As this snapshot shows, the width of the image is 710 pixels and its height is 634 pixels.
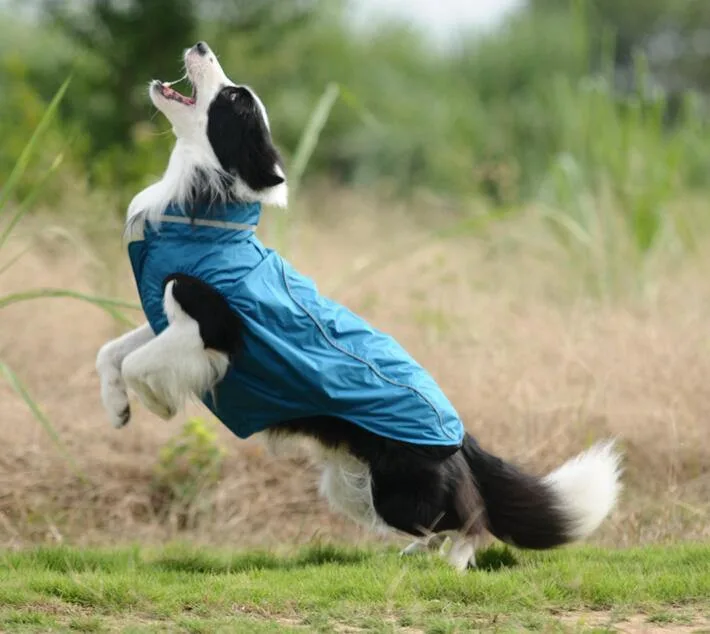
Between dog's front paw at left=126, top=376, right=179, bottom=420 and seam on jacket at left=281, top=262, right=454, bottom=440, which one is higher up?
seam on jacket at left=281, top=262, right=454, bottom=440

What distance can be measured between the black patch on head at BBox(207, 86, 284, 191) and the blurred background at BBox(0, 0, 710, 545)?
3.23 ft

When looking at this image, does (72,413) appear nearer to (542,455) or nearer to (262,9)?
(542,455)

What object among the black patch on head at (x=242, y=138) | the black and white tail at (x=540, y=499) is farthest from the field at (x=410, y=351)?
the black patch on head at (x=242, y=138)

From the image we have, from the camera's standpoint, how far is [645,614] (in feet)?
15.2

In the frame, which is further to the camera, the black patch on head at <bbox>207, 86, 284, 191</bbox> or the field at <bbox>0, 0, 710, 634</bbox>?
the black patch on head at <bbox>207, 86, 284, 191</bbox>

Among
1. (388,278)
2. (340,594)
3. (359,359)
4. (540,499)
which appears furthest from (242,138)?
(388,278)

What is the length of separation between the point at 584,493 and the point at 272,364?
1.54 m

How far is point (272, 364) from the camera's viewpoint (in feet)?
16.4

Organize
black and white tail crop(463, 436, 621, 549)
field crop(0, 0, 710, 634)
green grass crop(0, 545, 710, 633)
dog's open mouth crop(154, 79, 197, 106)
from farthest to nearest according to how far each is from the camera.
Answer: black and white tail crop(463, 436, 621, 549), dog's open mouth crop(154, 79, 197, 106), field crop(0, 0, 710, 634), green grass crop(0, 545, 710, 633)

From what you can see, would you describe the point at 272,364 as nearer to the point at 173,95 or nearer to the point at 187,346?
the point at 187,346

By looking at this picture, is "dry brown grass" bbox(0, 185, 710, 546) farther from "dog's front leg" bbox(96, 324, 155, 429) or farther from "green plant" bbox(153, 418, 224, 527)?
"dog's front leg" bbox(96, 324, 155, 429)

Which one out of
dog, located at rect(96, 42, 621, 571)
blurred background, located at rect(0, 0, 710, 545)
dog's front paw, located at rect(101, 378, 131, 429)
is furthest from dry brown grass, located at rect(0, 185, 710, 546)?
dog's front paw, located at rect(101, 378, 131, 429)

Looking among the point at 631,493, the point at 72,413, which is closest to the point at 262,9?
the point at 72,413

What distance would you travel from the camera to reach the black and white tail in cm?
540
